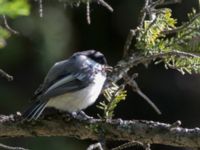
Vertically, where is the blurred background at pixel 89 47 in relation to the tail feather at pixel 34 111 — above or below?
below

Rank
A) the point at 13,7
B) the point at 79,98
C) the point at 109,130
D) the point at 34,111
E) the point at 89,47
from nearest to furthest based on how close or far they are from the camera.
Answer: the point at 13,7 → the point at 109,130 → the point at 34,111 → the point at 79,98 → the point at 89,47

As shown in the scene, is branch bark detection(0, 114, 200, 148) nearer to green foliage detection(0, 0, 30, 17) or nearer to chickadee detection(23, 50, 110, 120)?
chickadee detection(23, 50, 110, 120)

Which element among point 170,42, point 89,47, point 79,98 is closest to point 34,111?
point 79,98

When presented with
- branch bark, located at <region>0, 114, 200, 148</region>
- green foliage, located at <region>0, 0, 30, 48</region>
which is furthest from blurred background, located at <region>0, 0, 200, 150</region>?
green foliage, located at <region>0, 0, 30, 48</region>

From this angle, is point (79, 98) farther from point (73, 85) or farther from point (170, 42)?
point (170, 42)

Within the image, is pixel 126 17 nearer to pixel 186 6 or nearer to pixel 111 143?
pixel 186 6

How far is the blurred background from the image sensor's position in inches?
227

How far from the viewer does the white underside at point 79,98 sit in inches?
131

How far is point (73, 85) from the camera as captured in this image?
3.46 m

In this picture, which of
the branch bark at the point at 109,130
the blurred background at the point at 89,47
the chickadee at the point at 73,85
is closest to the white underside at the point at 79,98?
the chickadee at the point at 73,85

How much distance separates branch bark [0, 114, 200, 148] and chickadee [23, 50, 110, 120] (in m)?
0.41

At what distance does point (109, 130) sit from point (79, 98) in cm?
99

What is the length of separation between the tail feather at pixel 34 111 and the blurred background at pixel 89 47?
2.53m

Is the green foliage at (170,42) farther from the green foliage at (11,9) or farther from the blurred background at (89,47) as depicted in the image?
the blurred background at (89,47)
